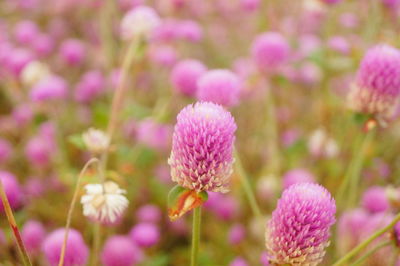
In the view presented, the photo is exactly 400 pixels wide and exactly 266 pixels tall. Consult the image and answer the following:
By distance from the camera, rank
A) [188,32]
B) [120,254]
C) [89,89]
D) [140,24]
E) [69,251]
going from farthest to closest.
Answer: [89,89]
[188,32]
[140,24]
[120,254]
[69,251]

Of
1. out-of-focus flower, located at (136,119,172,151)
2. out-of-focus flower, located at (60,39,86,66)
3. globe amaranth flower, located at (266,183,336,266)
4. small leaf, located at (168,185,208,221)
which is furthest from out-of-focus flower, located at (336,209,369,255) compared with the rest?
out-of-focus flower, located at (60,39,86,66)

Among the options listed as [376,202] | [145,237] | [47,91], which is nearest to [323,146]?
[376,202]

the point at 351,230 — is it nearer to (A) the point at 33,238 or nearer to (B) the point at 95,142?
(B) the point at 95,142

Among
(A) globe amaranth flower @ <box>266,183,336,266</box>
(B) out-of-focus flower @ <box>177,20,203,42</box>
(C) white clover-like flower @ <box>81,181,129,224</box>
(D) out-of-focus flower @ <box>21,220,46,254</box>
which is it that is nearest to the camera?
(A) globe amaranth flower @ <box>266,183,336,266</box>

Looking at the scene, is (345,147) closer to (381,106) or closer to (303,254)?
(381,106)

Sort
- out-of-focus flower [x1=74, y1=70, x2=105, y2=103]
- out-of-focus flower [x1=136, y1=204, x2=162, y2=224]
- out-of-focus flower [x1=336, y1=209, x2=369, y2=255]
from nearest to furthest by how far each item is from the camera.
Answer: out-of-focus flower [x1=336, y1=209, x2=369, y2=255] < out-of-focus flower [x1=136, y1=204, x2=162, y2=224] < out-of-focus flower [x1=74, y1=70, x2=105, y2=103]

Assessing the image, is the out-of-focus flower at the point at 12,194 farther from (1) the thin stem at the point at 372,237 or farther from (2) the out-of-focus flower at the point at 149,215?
(1) the thin stem at the point at 372,237

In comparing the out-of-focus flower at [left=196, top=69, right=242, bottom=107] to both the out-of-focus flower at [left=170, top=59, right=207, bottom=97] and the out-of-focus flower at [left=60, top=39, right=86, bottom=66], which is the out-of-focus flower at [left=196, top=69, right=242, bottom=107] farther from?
the out-of-focus flower at [left=60, top=39, right=86, bottom=66]
